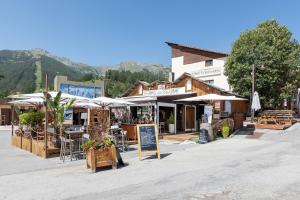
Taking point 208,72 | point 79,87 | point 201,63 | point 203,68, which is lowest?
point 79,87

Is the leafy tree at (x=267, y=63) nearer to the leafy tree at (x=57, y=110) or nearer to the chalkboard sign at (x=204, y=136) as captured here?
the chalkboard sign at (x=204, y=136)

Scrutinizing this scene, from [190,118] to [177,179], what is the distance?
15.7 metres

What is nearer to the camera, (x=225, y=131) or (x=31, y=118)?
(x=31, y=118)

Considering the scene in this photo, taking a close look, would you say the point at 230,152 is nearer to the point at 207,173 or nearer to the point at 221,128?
the point at 207,173

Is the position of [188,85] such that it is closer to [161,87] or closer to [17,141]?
[161,87]

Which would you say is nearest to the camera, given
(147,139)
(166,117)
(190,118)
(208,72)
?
(147,139)

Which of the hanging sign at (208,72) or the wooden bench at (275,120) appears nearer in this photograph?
the wooden bench at (275,120)

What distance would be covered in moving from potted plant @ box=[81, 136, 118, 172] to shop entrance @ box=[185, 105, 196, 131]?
13.7m

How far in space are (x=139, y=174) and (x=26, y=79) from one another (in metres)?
156

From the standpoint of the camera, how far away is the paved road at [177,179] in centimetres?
697

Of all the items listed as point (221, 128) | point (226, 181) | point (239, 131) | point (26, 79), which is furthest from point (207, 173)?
point (26, 79)

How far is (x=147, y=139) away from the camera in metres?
12.1

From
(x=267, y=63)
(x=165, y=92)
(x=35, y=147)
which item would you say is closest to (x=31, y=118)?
(x=35, y=147)

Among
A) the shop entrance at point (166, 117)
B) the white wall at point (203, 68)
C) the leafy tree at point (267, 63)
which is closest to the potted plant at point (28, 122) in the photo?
the shop entrance at point (166, 117)
